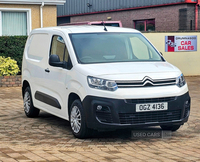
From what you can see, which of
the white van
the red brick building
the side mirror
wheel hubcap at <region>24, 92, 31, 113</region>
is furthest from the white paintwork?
the red brick building

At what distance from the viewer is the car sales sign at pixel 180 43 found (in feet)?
63.5

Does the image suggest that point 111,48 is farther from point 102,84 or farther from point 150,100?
point 150,100

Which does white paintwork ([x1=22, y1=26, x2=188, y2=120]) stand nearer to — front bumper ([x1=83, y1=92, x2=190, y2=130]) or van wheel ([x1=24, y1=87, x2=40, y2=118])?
front bumper ([x1=83, y1=92, x2=190, y2=130])

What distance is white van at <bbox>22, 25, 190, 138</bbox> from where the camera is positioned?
276 inches

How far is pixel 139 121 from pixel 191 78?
39.6 feet

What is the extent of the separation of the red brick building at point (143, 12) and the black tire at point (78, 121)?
18.3 meters

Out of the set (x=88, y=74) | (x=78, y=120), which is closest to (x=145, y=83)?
(x=88, y=74)

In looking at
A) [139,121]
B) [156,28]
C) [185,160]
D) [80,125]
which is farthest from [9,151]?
[156,28]

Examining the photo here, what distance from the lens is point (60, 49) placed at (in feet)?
27.3

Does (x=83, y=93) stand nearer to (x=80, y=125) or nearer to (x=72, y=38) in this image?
(x=80, y=125)

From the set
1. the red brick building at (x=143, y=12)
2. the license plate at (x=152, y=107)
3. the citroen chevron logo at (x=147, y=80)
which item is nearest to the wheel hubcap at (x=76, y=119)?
the license plate at (x=152, y=107)

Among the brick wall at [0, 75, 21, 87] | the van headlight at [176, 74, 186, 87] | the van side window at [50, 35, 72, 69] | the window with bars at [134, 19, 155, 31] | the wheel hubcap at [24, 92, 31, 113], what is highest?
the window with bars at [134, 19, 155, 31]

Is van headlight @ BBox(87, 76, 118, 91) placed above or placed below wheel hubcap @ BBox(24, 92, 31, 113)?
above

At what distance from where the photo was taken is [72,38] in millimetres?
8117
